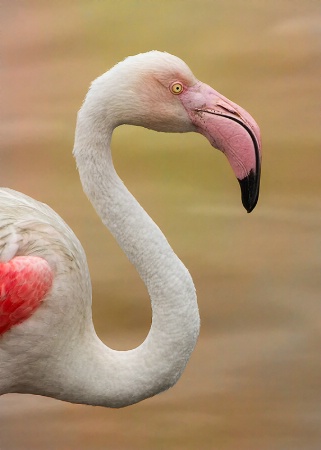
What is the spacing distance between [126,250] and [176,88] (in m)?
0.47

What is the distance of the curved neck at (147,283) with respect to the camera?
88.4 inches

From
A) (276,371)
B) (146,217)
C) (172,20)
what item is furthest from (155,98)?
(172,20)

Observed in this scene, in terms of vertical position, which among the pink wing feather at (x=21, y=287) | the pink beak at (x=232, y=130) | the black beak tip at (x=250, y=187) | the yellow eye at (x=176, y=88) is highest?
the yellow eye at (x=176, y=88)

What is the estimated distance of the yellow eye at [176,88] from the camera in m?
2.23

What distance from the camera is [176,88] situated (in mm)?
2236

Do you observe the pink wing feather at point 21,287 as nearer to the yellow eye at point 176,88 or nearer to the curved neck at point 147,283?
the curved neck at point 147,283

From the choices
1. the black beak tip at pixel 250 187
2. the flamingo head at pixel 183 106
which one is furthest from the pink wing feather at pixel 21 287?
the black beak tip at pixel 250 187

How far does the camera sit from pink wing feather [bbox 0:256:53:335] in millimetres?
2184

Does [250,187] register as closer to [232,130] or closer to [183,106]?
[232,130]

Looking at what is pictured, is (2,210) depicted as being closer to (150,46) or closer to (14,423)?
(14,423)

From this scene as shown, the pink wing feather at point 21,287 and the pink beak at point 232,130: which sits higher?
the pink beak at point 232,130

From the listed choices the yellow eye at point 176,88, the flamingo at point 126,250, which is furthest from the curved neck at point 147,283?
the yellow eye at point 176,88

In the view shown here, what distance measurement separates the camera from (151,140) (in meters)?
4.21

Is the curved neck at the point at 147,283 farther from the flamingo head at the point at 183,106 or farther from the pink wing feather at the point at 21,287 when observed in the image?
the pink wing feather at the point at 21,287
